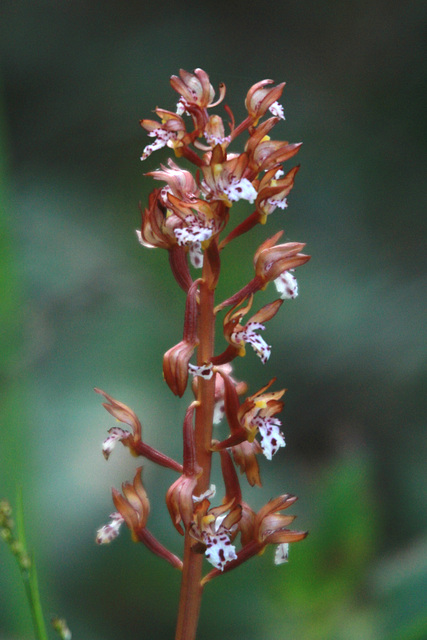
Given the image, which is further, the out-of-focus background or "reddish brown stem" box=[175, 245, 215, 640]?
the out-of-focus background

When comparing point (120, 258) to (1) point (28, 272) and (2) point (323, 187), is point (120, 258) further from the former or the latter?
(2) point (323, 187)

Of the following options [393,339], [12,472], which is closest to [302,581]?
[12,472]

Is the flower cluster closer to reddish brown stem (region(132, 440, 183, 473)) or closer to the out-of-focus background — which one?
reddish brown stem (region(132, 440, 183, 473))

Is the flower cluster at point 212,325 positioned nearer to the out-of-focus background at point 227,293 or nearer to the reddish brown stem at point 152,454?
the reddish brown stem at point 152,454

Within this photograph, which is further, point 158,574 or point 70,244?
point 70,244

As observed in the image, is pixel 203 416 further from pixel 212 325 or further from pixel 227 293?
pixel 227 293

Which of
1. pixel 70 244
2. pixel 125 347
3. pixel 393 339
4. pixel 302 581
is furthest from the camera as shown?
pixel 70 244

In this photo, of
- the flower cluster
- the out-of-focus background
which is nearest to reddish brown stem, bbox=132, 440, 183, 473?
the flower cluster
